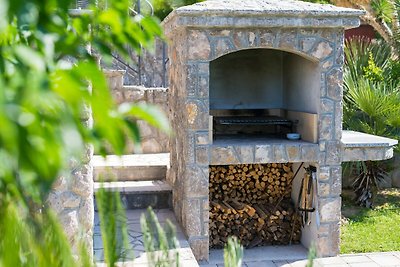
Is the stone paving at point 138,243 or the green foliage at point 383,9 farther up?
the green foliage at point 383,9

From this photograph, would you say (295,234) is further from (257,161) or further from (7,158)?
(7,158)

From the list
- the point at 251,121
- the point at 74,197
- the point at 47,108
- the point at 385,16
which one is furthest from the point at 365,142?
the point at 47,108

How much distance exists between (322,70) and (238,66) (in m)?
1.52

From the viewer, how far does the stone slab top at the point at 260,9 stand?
5.98 m

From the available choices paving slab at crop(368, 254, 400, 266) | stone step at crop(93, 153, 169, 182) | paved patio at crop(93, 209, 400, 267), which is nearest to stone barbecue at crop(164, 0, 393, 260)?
paved patio at crop(93, 209, 400, 267)

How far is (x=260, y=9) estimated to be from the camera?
6.11 meters

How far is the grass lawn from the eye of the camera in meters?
7.16

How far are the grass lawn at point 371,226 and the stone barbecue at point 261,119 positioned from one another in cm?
60

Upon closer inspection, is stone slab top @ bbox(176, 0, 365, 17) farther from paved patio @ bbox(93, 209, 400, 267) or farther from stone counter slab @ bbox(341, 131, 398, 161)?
paved patio @ bbox(93, 209, 400, 267)

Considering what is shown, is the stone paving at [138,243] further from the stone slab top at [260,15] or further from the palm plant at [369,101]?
the palm plant at [369,101]

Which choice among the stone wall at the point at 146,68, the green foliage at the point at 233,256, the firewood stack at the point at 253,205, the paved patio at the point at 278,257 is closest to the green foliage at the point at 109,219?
the green foliage at the point at 233,256

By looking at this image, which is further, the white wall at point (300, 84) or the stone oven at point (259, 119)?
the white wall at point (300, 84)

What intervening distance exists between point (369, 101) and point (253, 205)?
2.50 metres

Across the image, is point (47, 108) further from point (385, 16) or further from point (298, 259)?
point (385, 16)
